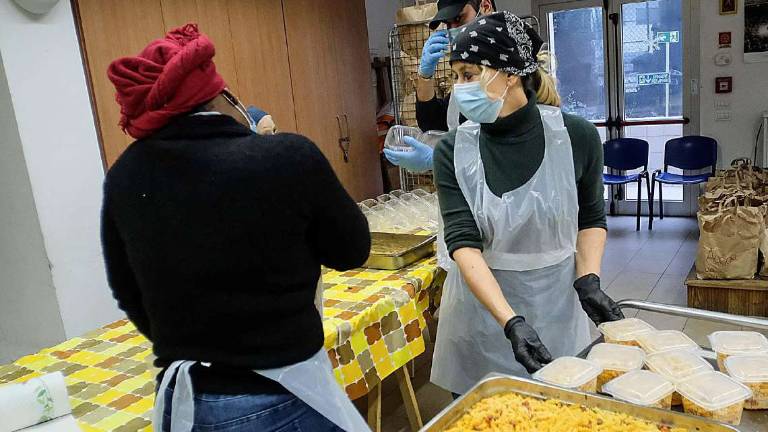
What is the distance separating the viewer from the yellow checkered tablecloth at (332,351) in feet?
4.75

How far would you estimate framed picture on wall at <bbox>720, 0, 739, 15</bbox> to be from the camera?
527 centimetres

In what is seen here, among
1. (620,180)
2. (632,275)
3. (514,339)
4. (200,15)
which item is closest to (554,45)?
(620,180)

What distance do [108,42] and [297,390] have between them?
6.53 ft

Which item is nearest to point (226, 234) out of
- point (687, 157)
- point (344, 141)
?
point (344, 141)

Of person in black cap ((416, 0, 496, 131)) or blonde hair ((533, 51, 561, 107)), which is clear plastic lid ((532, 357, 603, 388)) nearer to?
blonde hair ((533, 51, 561, 107))

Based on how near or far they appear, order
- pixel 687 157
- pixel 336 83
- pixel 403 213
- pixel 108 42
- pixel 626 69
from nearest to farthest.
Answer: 1. pixel 108 42
2. pixel 403 213
3. pixel 336 83
4. pixel 687 157
5. pixel 626 69

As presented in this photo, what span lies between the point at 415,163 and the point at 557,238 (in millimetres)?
835

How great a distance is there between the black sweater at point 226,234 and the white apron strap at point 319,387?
0.09 feet

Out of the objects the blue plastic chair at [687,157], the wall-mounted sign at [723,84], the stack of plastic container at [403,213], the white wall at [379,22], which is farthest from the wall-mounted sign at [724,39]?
the stack of plastic container at [403,213]

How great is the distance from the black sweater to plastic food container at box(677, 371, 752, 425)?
0.69 m

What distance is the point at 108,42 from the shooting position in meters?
2.47

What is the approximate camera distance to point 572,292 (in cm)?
165

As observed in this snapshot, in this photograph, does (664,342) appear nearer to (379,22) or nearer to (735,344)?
(735,344)

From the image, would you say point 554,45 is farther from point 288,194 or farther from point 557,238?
point 288,194
